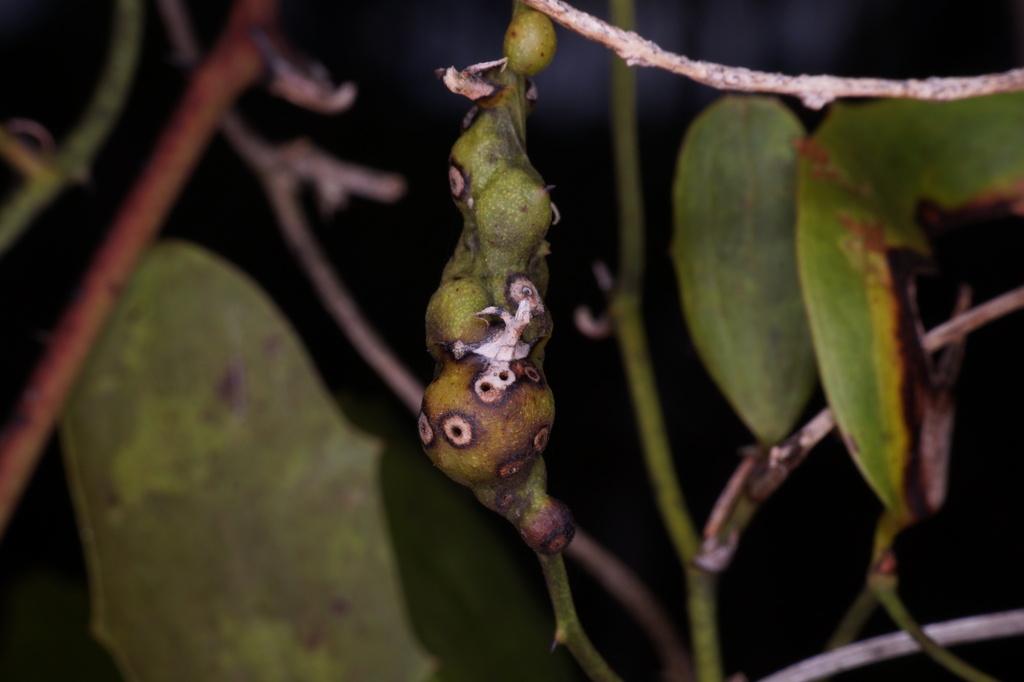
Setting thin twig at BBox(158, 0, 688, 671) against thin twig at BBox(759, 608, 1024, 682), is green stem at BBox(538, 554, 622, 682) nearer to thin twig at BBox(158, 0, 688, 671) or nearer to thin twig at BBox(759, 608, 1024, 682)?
thin twig at BBox(759, 608, 1024, 682)

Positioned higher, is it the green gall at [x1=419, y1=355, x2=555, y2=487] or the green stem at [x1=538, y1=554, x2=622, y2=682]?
the green gall at [x1=419, y1=355, x2=555, y2=487]

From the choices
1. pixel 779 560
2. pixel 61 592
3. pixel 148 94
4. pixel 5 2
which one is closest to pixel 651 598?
pixel 779 560

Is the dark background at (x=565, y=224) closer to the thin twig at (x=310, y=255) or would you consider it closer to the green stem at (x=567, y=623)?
the thin twig at (x=310, y=255)

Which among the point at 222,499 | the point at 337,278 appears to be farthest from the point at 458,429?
the point at 337,278

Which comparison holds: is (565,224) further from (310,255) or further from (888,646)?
(888,646)

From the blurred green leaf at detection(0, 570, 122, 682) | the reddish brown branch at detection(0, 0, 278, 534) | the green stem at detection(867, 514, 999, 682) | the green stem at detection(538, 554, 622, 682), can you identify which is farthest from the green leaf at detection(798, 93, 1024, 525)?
the blurred green leaf at detection(0, 570, 122, 682)

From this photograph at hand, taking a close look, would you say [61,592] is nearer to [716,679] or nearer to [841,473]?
[716,679]

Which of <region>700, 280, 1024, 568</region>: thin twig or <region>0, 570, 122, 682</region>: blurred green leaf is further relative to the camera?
<region>0, 570, 122, 682</region>: blurred green leaf
